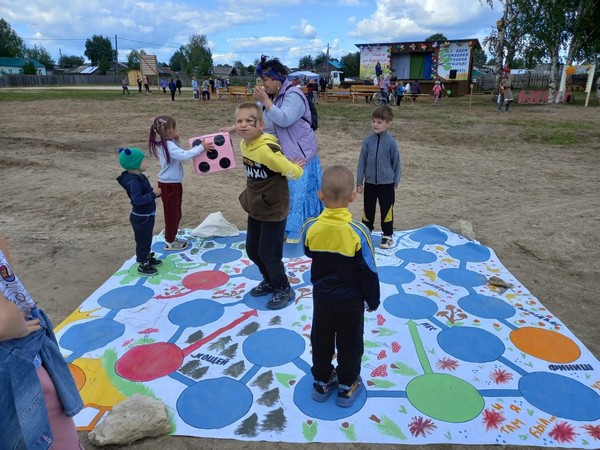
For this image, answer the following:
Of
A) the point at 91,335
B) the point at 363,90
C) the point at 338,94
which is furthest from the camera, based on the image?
the point at 338,94

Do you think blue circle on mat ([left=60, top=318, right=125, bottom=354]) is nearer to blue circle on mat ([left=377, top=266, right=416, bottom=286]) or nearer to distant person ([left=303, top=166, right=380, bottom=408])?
distant person ([left=303, top=166, right=380, bottom=408])

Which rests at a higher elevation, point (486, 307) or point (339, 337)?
point (339, 337)

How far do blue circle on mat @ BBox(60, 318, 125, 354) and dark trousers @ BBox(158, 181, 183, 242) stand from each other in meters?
1.40

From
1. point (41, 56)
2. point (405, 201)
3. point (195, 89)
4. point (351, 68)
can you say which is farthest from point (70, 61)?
point (405, 201)

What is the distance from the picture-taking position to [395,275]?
3.95m

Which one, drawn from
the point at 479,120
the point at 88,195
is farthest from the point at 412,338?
the point at 479,120

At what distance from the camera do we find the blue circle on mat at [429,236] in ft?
15.5

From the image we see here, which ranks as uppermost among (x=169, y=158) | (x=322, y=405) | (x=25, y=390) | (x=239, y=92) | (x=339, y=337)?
(x=239, y=92)

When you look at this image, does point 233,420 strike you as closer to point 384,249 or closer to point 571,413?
point 571,413

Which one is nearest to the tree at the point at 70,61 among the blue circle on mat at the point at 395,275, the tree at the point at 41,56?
the tree at the point at 41,56

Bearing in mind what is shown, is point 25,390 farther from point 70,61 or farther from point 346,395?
point 70,61

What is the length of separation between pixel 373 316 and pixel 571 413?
1.36m

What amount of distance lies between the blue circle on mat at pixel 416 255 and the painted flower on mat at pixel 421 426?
6.89 ft

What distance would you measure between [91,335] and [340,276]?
200cm
